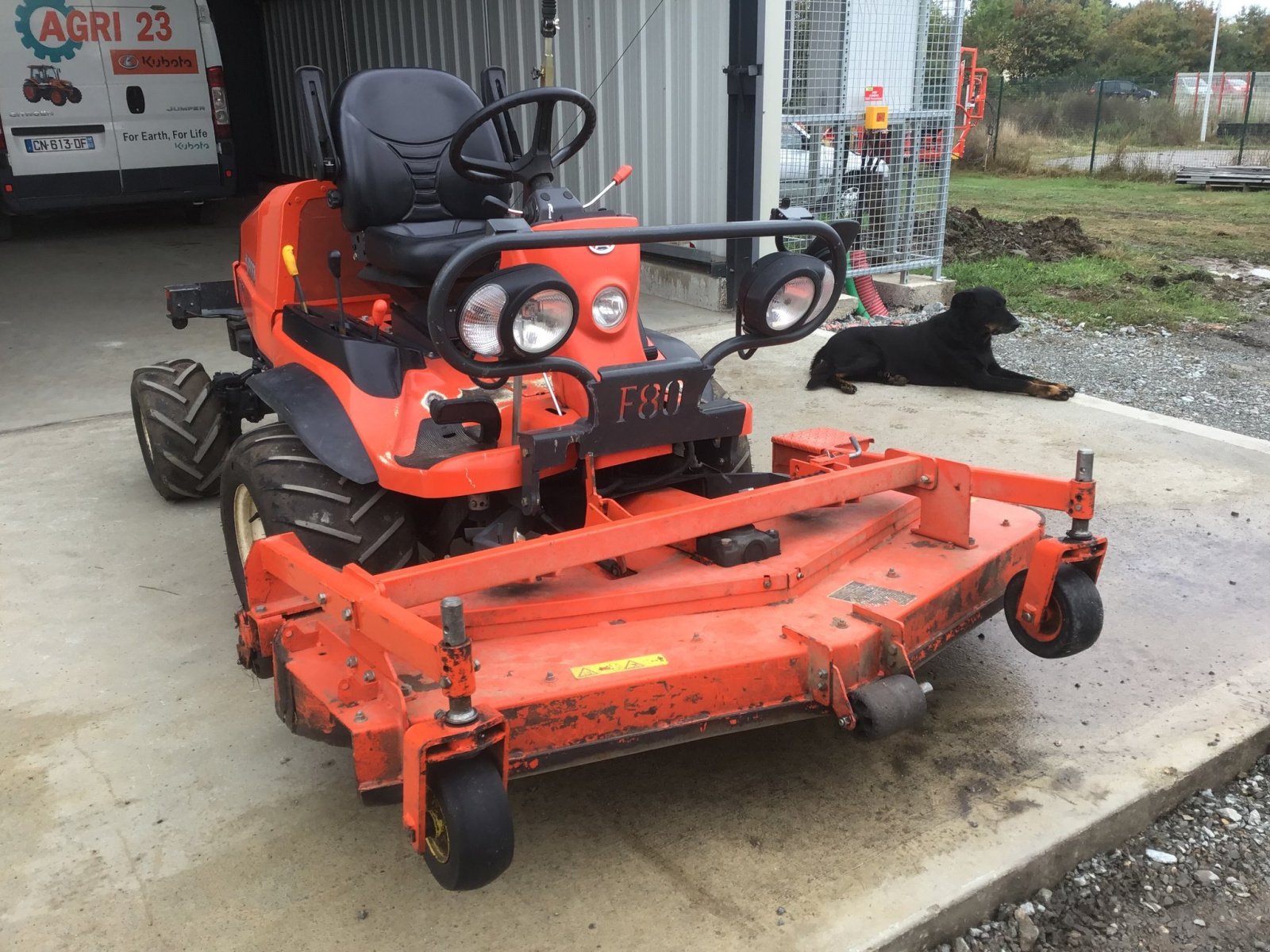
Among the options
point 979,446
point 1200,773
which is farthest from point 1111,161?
point 1200,773

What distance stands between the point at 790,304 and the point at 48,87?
31.5 feet

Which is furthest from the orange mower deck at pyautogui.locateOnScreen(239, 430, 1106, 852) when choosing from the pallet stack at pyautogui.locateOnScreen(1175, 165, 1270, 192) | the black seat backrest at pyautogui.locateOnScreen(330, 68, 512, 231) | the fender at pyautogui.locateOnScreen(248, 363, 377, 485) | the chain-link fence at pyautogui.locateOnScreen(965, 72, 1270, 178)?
the chain-link fence at pyautogui.locateOnScreen(965, 72, 1270, 178)

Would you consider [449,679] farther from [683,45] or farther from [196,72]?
[196,72]

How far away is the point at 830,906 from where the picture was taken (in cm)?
229

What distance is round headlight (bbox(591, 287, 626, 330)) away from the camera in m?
2.85

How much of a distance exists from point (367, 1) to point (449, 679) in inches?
462

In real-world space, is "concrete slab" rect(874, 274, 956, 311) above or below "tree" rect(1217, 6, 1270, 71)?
below

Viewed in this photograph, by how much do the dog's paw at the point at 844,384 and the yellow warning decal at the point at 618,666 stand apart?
3861 millimetres

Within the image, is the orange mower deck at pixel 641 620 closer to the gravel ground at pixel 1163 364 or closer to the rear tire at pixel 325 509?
the rear tire at pixel 325 509

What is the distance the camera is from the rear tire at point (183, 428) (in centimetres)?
428

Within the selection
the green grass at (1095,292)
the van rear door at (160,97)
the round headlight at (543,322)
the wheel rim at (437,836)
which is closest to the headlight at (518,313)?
the round headlight at (543,322)

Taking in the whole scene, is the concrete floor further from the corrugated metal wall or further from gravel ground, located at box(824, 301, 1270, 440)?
the corrugated metal wall

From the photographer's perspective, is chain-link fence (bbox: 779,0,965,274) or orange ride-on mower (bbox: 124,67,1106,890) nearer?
orange ride-on mower (bbox: 124,67,1106,890)

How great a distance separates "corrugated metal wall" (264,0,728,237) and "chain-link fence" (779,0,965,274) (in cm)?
51
